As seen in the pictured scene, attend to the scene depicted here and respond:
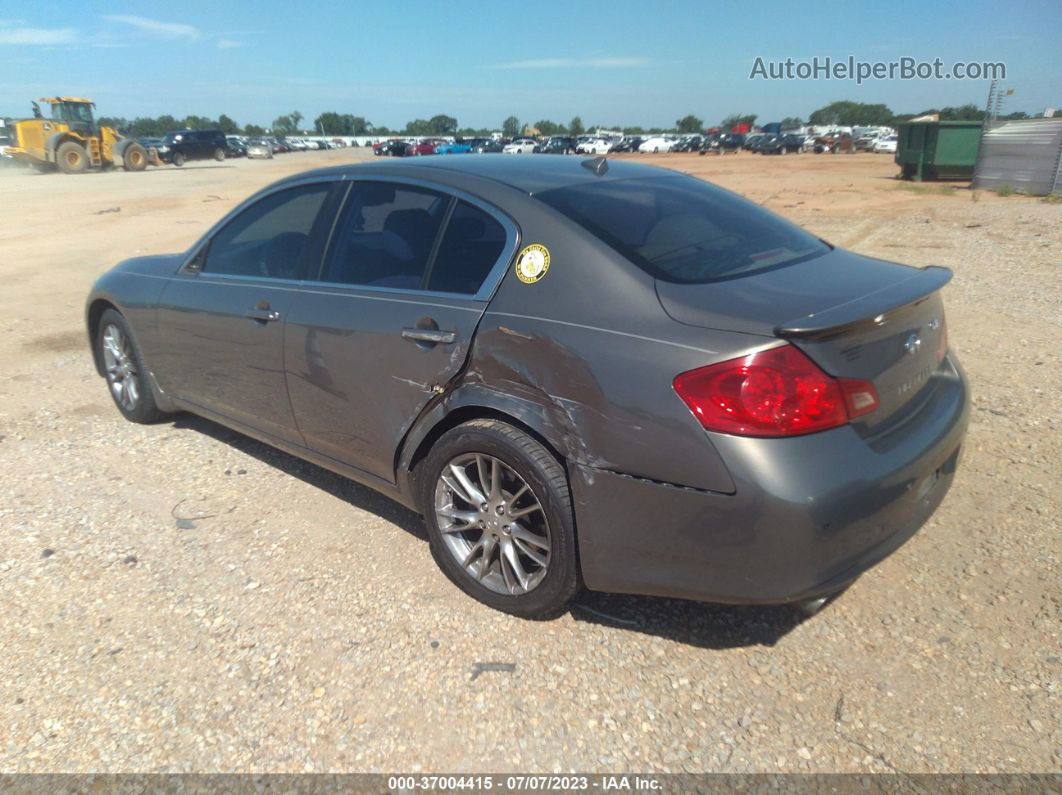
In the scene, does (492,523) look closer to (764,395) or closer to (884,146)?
(764,395)

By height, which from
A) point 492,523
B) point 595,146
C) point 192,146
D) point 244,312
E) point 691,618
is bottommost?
point 691,618

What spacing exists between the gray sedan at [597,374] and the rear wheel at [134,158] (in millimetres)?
37095

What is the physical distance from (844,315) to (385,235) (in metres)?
1.93

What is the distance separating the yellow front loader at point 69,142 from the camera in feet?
107

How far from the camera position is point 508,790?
220cm

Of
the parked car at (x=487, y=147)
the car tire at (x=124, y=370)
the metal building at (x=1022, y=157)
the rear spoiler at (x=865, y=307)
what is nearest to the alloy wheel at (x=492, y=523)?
the rear spoiler at (x=865, y=307)

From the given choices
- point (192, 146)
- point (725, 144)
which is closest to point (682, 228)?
point (192, 146)

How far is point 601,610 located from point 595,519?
0.61 meters

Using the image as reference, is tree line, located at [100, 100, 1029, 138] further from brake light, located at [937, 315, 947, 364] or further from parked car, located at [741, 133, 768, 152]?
brake light, located at [937, 315, 947, 364]

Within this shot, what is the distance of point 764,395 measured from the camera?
7.41 feet

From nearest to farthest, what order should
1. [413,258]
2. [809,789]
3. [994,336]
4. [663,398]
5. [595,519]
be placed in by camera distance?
[809,789] → [663,398] → [595,519] → [413,258] → [994,336]

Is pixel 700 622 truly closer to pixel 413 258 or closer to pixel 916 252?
pixel 413 258

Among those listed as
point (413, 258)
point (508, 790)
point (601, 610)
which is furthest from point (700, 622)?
point (413, 258)

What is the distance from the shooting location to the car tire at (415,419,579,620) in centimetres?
267
